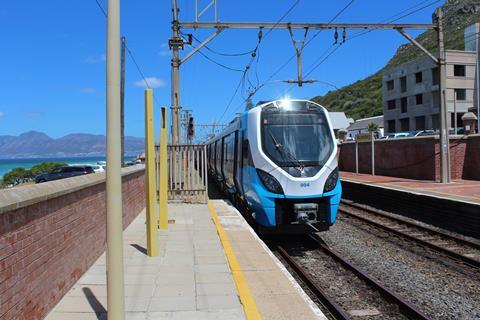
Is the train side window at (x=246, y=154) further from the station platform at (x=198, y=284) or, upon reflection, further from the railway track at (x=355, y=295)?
the railway track at (x=355, y=295)

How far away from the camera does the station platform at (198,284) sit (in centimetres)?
540

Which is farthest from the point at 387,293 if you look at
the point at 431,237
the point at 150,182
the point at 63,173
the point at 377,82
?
the point at 377,82

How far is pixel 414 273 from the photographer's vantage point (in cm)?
891

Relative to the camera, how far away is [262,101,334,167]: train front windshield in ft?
35.3

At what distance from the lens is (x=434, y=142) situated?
20609 millimetres

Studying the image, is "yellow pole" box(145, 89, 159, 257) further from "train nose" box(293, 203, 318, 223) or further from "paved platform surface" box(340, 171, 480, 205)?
"paved platform surface" box(340, 171, 480, 205)

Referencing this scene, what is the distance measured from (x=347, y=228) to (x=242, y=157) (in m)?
3.82

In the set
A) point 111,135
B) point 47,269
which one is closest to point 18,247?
point 47,269

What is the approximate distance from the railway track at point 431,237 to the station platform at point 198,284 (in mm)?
3984

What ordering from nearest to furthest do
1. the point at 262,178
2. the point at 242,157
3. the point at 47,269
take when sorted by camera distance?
the point at 47,269 < the point at 262,178 < the point at 242,157

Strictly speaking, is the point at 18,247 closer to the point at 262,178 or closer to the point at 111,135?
the point at 111,135

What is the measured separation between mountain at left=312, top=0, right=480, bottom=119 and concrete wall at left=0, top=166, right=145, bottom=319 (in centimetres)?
12936

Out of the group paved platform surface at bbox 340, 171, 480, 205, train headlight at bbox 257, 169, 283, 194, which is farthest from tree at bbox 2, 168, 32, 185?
train headlight at bbox 257, 169, 283, 194

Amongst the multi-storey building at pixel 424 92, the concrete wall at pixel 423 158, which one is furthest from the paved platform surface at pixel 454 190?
the multi-storey building at pixel 424 92
